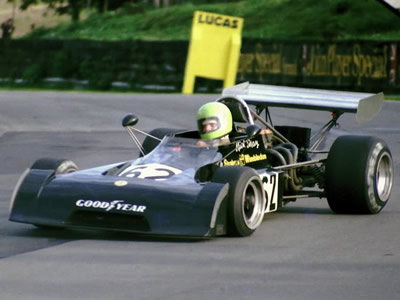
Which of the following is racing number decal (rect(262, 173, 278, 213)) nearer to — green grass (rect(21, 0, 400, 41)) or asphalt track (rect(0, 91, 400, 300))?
asphalt track (rect(0, 91, 400, 300))

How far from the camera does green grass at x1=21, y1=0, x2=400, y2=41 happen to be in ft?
160

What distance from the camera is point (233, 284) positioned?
24.0 ft

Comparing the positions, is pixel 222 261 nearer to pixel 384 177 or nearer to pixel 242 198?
pixel 242 198

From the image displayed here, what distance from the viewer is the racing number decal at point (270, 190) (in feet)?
33.0

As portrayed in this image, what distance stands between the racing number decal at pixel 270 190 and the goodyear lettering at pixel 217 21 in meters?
31.1

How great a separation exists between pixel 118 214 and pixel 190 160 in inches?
46.7

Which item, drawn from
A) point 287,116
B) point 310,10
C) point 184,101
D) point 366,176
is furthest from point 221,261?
point 310,10

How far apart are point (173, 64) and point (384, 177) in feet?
103

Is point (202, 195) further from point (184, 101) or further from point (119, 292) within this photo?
point (184, 101)

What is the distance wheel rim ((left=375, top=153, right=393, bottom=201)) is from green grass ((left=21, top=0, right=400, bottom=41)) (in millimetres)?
33722

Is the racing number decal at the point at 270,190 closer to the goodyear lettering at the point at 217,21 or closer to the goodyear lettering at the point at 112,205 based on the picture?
the goodyear lettering at the point at 112,205

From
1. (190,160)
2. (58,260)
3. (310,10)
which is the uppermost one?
(310,10)

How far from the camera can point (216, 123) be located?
1036cm

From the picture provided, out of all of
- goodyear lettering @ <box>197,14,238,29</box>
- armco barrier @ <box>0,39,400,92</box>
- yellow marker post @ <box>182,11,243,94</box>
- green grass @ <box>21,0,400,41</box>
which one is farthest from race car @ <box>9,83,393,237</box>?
green grass @ <box>21,0,400,41</box>
